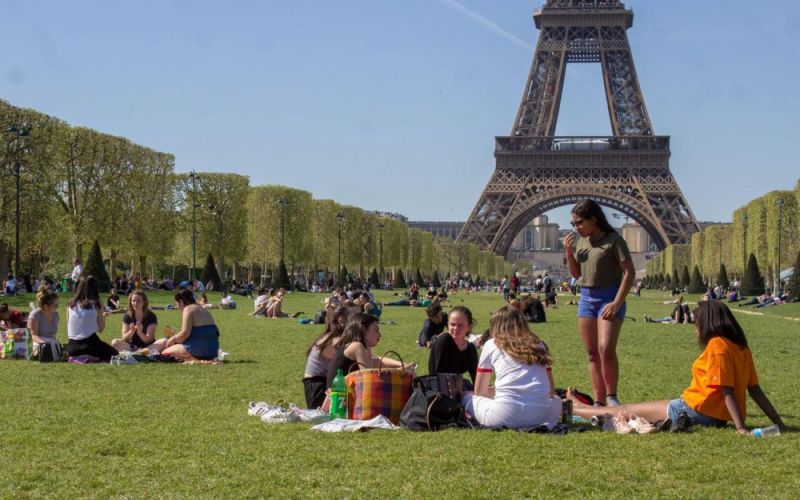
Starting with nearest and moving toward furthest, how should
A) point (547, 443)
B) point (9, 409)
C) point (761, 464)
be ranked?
point (761, 464) → point (547, 443) → point (9, 409)

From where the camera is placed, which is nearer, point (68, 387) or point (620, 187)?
point (68, 387)

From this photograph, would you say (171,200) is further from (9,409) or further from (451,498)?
(451,498)

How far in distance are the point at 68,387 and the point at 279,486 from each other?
17.4 feet

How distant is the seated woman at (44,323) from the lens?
13.3 metres

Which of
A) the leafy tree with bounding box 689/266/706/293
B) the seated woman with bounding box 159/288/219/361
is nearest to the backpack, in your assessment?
the seated woman with bounding box 159/288/219/361

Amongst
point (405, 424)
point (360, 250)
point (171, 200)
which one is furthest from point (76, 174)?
point (405, 424)

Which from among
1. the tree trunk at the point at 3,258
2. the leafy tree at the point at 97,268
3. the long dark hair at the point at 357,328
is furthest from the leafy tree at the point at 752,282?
the long dark hair at the point at 357,328

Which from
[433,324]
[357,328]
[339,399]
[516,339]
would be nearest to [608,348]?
[516,339]

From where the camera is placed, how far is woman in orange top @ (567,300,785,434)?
7559 mm

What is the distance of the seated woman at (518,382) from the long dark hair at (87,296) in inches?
259

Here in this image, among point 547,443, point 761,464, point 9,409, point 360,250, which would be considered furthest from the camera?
point 360,250

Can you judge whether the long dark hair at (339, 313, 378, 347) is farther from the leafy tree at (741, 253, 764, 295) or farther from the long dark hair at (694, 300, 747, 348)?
the leafy tree at (741, 253, 764, 295)

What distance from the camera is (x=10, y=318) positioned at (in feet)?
52.0

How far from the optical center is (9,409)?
878cm
